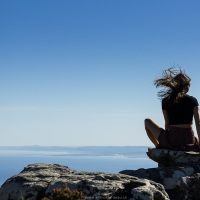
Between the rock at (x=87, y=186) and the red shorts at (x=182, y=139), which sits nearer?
the rock at (x=87, y=186)

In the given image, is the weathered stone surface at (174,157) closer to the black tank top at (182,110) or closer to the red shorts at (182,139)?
the red shorts at (182,139)

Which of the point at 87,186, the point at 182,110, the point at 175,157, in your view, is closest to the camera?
the point at 87,186

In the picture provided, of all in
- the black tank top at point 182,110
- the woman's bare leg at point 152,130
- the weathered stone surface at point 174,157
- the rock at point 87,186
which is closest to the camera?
the rock at point 87,186

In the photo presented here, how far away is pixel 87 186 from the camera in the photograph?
919 centimetres

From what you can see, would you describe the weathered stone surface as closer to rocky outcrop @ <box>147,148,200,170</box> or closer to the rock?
rocky outcrop @ <box>147,148,200,170</box>

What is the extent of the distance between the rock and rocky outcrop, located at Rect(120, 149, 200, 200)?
2358mm

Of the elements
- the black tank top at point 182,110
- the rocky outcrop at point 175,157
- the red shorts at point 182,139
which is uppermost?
the black tank top at point 182,110

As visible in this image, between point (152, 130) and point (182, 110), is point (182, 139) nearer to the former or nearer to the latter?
point (182, 110)

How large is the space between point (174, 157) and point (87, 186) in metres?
5.60

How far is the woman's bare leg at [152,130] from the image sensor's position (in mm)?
14734

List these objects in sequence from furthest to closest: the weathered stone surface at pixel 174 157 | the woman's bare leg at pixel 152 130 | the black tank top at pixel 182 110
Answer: the woman's bare leg at pixel 152 130 < the black tank top at pixel 182 110 < the weathered stone surface at pixel 174 157

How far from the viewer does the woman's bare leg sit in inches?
580

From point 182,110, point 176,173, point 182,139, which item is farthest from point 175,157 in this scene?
point 182,110

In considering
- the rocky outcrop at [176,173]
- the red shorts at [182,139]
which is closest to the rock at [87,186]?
the rocky outcrop at [176,173]
